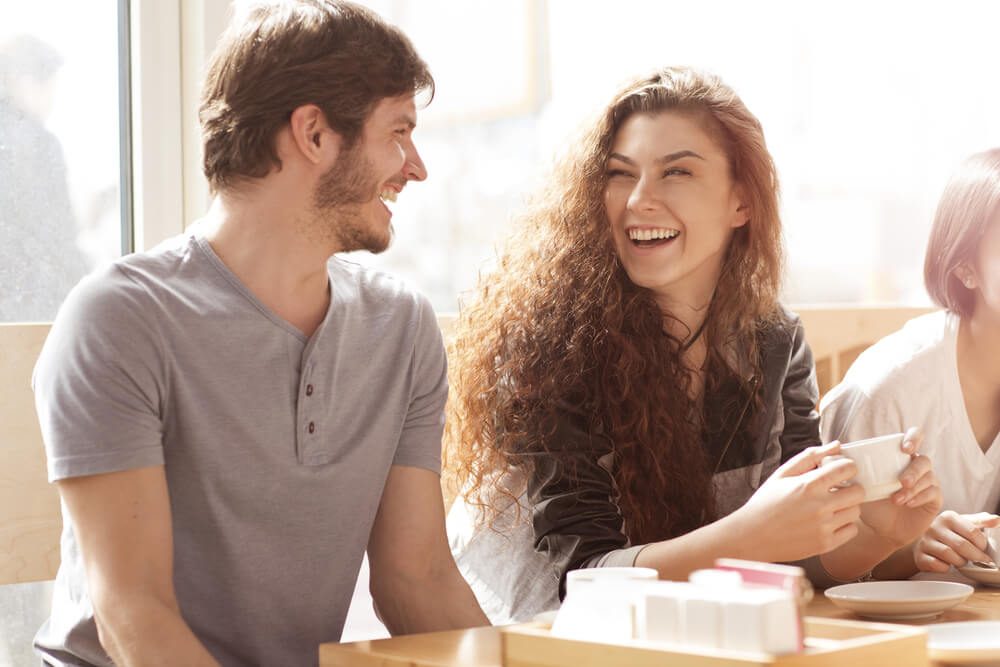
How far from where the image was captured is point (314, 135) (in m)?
1.48

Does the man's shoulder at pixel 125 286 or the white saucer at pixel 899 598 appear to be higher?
the man's shoulder at pixel 125 286

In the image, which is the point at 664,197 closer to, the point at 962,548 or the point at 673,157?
the point at 673,157

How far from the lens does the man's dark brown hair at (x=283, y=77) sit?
1462 millimetres

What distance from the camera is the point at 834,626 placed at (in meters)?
0.98

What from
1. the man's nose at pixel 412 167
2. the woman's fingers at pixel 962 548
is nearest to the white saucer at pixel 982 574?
the woman's fingers at pixel 962 548

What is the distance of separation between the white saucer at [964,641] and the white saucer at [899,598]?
65 millimetres

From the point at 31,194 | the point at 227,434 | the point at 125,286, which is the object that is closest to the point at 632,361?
the point at 227,434

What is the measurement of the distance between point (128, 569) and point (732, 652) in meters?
0.70

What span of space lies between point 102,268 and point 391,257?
52.6 inches

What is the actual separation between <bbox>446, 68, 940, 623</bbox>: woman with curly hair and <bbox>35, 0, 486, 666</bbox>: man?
0.74ft

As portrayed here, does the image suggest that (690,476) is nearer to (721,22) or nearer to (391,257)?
(391,257)

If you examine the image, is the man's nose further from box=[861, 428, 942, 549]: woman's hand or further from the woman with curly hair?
box=[861, 428, 942, 549]: woman's hand

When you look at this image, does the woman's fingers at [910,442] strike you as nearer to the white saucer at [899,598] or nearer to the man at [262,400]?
the white saucer at [899,598]

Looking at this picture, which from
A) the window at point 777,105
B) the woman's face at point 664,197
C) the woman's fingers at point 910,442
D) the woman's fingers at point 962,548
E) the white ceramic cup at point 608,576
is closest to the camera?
the white ceramic cup at point 608,576
